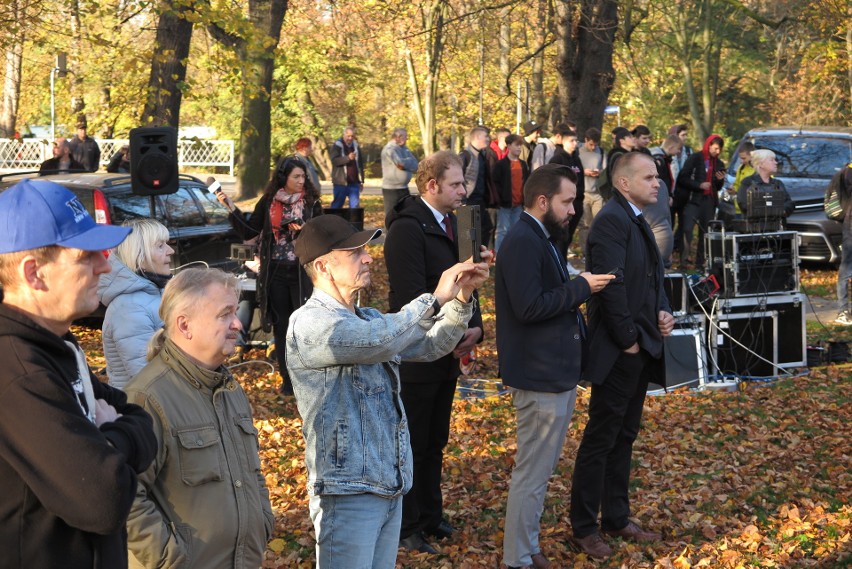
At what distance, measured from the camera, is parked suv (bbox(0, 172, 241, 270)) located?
12.3 metres

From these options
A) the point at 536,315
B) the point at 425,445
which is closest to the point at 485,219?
the point at 425,445

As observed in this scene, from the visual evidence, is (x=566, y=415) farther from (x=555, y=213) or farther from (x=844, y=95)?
(x=844, y=95)

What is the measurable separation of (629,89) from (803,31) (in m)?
12.4

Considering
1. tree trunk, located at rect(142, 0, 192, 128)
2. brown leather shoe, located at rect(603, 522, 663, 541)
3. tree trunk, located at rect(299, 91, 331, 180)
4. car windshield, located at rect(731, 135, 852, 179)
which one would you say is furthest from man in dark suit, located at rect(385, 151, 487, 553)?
tree trunk, located at rect(299, 91, 331, 180)

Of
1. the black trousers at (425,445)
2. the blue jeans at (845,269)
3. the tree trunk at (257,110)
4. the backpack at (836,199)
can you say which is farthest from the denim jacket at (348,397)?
the tree trunk at (257,110)

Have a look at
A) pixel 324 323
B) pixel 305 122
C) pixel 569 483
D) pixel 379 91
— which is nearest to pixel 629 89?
pixel 379 91

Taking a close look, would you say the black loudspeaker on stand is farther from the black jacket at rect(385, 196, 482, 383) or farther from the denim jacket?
the denim jacket

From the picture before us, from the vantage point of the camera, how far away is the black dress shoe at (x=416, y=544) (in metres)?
6.21

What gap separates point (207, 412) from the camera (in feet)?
11.7

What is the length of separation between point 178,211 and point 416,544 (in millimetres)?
7993

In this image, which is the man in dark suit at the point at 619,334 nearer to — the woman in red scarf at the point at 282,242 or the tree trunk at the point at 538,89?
the woman in red scarf at the point at 282,242

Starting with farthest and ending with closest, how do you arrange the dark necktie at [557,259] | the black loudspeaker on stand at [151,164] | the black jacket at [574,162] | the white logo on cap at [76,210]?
1. the black jacket at [574,162]
2. the black loudspeaker on stand at [151,164]
3. the dark necktie at [557,259]
4. the white logo on cap at [76,210]

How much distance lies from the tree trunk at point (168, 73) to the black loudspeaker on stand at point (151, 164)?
4175 millimetres

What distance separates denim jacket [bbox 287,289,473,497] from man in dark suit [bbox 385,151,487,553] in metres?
1.72
